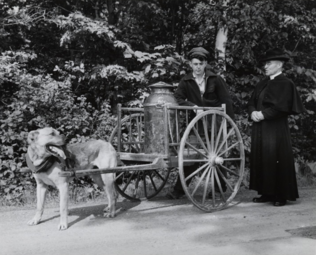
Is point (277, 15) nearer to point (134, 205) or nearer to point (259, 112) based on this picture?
point (259, 112)

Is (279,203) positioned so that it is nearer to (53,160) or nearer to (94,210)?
(94,210)

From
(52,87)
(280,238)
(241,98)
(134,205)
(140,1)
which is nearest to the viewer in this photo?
(280,238)

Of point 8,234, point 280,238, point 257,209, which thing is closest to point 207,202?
point 257,209

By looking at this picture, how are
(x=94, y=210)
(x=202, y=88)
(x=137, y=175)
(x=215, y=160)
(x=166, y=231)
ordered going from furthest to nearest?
(x=137, y=175)
(x=202, y=88)
(x=94, y=210)
(x=215, y=160)
(x=166, y=231)

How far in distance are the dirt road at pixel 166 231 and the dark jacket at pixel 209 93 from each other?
1.49m

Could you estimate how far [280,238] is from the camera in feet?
14.0

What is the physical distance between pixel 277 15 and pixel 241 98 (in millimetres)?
1721

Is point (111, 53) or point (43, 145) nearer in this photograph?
point (43, 145)

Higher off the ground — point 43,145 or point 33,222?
point 43,145

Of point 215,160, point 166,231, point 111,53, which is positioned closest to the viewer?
point 166,231

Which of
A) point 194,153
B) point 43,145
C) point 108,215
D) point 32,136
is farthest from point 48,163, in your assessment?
point 194,153

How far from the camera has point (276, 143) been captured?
6.11 m

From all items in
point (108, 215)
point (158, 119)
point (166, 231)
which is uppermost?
point (158, 119)

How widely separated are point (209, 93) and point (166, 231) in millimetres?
2395
